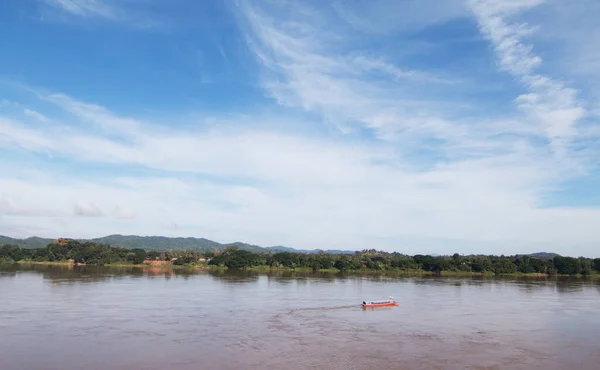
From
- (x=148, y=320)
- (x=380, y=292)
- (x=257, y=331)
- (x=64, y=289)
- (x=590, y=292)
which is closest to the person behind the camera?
(x=257, y=331)

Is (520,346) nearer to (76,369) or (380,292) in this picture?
(76,369)

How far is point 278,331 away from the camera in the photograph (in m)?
23.1

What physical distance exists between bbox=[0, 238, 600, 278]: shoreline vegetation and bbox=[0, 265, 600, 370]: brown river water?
42.3 metres

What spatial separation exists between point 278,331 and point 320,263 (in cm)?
5941

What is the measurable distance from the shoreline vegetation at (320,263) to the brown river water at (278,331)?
4232cm

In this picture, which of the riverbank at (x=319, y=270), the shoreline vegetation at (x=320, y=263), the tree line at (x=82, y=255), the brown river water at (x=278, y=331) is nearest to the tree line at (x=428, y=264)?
the shoreline vegetation at (x=320, y=263)

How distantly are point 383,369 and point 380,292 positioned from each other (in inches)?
1084

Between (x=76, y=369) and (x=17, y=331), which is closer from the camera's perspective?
(x=76, y=369)

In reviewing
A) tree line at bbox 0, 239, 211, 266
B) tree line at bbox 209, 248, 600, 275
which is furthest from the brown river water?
tree line at bbox 0, 239, 211, 266

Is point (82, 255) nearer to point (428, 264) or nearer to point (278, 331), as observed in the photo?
point (428, 264)

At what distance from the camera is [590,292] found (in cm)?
4928

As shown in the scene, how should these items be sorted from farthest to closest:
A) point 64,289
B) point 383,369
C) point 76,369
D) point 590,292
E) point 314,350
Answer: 1. point 590,292
2. point 64,289
3. point 314,350
4. point 383,369
5. point 76,369

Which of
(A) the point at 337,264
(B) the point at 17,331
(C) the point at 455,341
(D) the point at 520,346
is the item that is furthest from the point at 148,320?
(A) the point at 337,264

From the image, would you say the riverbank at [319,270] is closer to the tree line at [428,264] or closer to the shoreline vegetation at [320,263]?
the shoreline vegetation at [320,263]
